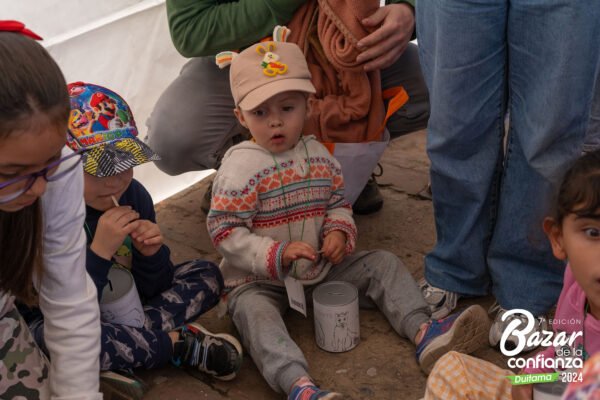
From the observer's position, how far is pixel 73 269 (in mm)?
1607

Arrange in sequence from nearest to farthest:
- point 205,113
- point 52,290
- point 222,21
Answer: point 52,290 < point 222,21 < point 205,113

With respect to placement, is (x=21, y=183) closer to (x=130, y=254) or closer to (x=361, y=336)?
(x=130, y=254)

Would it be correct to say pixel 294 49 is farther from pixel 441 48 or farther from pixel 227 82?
pixel 227 82

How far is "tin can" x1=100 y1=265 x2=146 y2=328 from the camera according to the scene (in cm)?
194

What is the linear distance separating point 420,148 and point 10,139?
220cm

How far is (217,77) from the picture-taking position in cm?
262

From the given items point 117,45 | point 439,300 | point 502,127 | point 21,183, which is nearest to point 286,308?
point 439,300

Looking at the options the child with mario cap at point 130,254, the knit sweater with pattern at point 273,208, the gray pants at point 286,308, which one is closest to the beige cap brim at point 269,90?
the knit sweater with pattern at point 273,208

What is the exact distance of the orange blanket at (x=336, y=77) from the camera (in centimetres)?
222

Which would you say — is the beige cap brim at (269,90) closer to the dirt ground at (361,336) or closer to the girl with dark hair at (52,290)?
the girl with dark hair at (52,290)

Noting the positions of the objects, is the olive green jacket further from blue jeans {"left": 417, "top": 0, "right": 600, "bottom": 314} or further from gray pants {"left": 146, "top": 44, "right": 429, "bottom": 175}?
blue jeans {"left": 417, "top": 0, "right": 600, "bottom": 314}

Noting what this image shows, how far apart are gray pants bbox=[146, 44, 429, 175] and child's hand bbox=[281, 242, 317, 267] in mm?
727

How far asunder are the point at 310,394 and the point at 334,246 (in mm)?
424

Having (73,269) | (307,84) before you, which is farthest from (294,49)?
(73,269)
